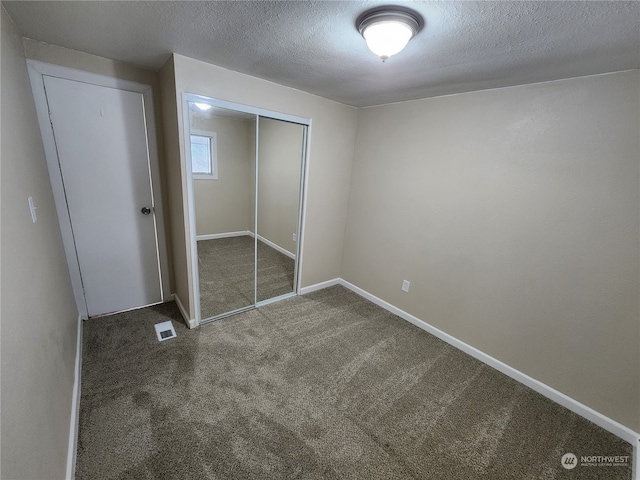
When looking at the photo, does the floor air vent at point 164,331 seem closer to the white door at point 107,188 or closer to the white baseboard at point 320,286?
the white door at point 107,188

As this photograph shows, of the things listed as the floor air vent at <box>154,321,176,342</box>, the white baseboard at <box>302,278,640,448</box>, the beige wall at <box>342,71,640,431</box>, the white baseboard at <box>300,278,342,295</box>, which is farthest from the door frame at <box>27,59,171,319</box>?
the white baseboard at <box>302,278,640,448</box>

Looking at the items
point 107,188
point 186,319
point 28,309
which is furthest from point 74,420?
point 107,188

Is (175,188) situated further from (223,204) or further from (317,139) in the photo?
(317,139)

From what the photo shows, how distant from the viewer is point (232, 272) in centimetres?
295

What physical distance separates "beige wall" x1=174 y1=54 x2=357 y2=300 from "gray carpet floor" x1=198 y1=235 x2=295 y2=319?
1.44 feet

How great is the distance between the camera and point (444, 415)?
180cm

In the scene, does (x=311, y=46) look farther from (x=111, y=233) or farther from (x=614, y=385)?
(x=614, y=385)

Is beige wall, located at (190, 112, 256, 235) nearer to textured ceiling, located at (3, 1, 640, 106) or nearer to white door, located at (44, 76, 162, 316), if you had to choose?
textured ceiling, located at (3, 1, 640, 106)

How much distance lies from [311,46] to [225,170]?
1390 millimetres

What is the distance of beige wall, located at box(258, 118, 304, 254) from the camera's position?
2652 millimetres

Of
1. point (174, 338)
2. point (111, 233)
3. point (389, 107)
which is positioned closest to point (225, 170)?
point (111, 233)

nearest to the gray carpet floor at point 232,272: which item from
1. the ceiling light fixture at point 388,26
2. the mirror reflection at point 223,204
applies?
the mirror reflection at point 223,204

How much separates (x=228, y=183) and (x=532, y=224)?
2.60m

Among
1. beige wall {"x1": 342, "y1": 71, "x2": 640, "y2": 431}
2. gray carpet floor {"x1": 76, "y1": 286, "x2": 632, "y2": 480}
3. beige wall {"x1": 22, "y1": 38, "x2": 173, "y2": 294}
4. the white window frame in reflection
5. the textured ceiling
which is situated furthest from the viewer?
the white window frame in reflection
